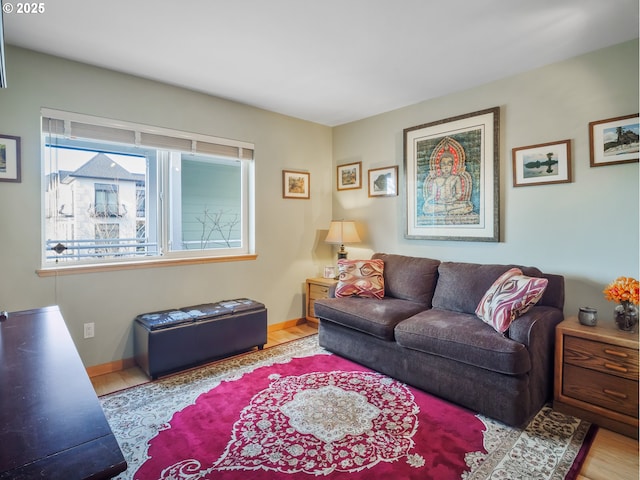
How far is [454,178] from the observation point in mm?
3326

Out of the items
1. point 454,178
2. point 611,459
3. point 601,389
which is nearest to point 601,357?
point 601,389

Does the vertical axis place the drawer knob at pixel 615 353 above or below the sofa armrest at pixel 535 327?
below

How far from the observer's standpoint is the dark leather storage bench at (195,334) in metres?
2.71

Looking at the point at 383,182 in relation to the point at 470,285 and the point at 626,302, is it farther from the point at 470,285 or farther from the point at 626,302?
the point at 626,302

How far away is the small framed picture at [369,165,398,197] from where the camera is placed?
3.83 m

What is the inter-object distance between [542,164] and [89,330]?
3.80 metres

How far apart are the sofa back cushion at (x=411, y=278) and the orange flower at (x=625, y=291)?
1.27 m

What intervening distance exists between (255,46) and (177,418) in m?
2.49

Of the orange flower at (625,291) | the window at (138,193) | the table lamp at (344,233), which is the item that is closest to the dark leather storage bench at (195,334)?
the window at (138,193)

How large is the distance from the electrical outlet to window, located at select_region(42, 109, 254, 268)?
50 centimetres

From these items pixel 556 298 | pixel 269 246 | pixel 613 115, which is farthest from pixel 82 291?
pixel 613 115

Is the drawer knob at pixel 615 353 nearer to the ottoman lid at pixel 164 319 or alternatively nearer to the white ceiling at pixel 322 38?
the white ceiling at pixel 322 38

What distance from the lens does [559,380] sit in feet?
7.36

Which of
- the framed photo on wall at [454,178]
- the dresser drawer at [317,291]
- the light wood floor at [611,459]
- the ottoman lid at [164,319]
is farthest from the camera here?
the dresser drawer at [317,291]
